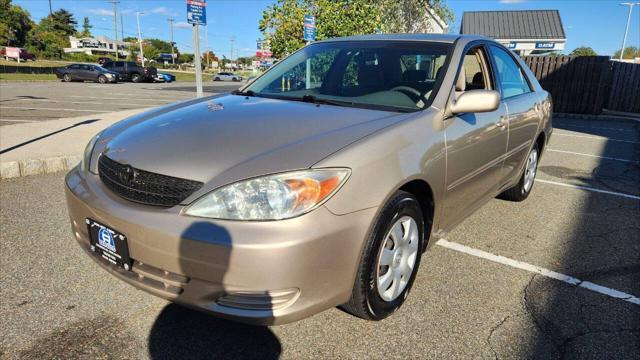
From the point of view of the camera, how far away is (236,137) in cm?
220

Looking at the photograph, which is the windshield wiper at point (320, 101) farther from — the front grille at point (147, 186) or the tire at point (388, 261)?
the front grille at point (147, 186)

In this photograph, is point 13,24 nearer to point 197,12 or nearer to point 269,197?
point 197,12

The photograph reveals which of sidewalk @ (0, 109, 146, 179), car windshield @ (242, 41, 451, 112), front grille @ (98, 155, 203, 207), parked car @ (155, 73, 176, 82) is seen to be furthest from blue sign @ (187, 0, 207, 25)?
parked car @ (155, 73, 176, 82)

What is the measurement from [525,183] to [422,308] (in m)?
2.68

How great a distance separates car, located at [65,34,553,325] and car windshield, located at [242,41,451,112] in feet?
0.05

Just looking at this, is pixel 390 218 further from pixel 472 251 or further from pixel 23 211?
pixel 23 211

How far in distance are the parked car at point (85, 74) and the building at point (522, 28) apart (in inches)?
1073

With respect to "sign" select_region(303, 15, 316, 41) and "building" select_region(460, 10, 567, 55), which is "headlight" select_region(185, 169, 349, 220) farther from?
"building" select_region(460, 10, 567, 55)

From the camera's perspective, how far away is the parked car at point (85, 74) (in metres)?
27.7

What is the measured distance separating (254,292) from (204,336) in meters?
0.64

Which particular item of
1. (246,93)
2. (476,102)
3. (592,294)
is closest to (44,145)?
(246,93)

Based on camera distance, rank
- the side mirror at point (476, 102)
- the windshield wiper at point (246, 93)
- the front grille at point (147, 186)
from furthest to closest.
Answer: the windshield wiper at point (246, 93) < the side mirror at point (476, 102) < the front grille at point (147, 186)

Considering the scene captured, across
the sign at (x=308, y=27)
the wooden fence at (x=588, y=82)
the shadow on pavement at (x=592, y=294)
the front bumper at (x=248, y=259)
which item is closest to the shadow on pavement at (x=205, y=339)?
the front bumper at (x=248, y=259)

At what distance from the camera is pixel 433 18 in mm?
22438
